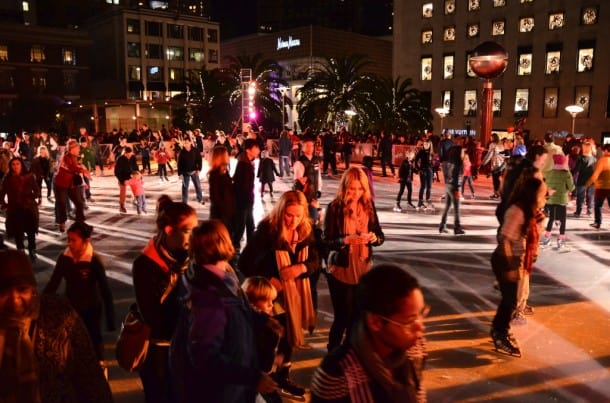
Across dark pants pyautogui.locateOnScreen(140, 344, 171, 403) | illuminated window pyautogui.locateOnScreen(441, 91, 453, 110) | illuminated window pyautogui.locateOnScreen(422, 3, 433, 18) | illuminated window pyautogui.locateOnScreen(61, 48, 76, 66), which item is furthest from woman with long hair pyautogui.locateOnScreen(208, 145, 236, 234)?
illuminated window pyautogui.locateOnScreen(61, 48, 76, 66)

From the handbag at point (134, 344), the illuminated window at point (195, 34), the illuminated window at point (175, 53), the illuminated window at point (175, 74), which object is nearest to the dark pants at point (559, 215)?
the handbag at point (134, 344)

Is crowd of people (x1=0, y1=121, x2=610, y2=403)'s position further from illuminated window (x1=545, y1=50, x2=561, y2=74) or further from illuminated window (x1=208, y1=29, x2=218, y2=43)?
illuminated window (x1=208, y1=29, x2=218, y2=43)

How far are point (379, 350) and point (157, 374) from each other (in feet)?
5.86

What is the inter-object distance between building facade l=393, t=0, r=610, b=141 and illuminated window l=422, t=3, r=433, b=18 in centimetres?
10

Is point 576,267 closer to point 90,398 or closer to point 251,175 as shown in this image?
point 251,175

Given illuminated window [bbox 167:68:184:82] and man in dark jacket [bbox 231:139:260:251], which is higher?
illuminated window [bbox 167:68:184:82]

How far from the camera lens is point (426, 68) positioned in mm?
57594

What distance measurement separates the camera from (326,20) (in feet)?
416

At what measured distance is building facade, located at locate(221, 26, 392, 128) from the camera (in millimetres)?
84750

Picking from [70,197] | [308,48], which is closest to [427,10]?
[308,48]

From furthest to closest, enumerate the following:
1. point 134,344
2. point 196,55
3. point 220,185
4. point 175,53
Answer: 1. point 196,55
2. point 175,53
3. point 220,185
4. point 134,344

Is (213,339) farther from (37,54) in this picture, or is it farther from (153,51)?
(153,51)

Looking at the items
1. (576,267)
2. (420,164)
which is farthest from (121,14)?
(576,267)

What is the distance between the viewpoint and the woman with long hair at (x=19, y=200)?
855cm
